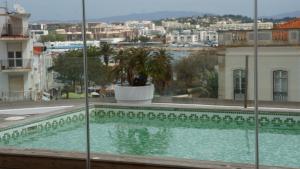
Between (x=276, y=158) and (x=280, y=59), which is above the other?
(x=280, y=59)

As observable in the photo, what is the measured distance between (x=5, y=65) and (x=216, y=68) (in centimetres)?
355

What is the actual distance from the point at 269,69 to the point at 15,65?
426 centimetres

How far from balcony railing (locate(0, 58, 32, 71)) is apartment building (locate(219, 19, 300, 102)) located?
3.41 metres

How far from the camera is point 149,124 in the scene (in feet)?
23.7

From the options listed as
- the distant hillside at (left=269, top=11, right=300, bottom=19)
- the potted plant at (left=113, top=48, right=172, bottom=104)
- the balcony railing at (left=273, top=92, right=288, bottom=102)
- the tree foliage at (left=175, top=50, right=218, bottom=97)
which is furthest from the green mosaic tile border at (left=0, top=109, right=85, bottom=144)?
the balcony railing at (left=273, top=92, right=288, bottom=102)

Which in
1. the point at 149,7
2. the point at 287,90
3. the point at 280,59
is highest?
the point at 149,7

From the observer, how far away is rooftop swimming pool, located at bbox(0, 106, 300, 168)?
187 inches

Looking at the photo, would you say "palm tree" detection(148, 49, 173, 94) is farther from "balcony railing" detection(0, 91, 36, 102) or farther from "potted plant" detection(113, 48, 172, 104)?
"balcony railing" detection(0, 91, 36, 102)

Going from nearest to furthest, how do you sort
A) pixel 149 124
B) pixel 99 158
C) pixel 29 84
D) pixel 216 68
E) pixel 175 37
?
pixel 99 158 < pixel 175 37 < pixel 149 124 < pixel 216 68 < pixel 29 84

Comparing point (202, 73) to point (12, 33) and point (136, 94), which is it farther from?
point (12, 33)

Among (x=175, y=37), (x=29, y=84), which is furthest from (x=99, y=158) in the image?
(x=29, y=84)

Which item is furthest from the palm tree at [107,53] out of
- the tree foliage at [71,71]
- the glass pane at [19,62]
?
the glass pane at [19,62]

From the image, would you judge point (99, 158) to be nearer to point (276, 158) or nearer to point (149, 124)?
point (276, 158)

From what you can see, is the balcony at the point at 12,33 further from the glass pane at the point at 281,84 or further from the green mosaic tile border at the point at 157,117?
the glass pane at the point at 281,84
